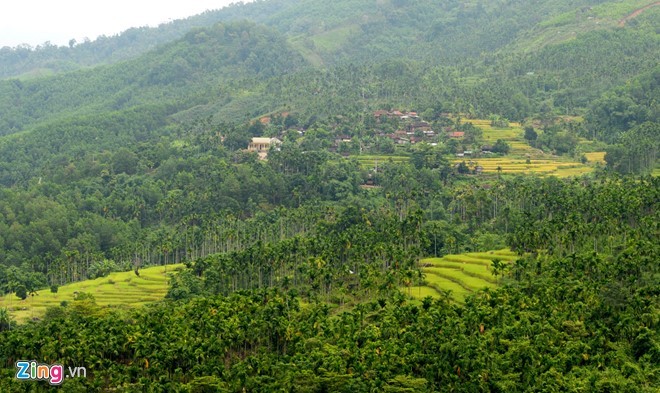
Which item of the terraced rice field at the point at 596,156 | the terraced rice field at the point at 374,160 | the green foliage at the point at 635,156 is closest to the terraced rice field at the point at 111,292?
the terraced rice field at the point at 374,160

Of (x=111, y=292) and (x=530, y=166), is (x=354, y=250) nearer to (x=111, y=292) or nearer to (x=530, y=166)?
(x=111, y=292)

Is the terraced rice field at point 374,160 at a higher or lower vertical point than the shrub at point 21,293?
higher

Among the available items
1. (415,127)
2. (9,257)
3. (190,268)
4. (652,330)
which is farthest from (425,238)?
(415,127)

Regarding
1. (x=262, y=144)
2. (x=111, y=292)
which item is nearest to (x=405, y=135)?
(x=262, y=144)

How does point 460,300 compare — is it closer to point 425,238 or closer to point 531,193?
point 425,238

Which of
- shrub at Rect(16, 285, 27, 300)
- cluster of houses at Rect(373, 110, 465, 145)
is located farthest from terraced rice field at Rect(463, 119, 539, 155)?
shrub at Rect(16, 285, 27, 300)

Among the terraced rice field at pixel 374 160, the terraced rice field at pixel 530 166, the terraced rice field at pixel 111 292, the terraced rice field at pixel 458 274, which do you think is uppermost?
the terraced rice field at pixel 374 160

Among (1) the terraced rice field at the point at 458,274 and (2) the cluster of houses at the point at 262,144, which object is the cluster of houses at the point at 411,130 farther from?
(1) the terraced rice field at the point at 458,274
